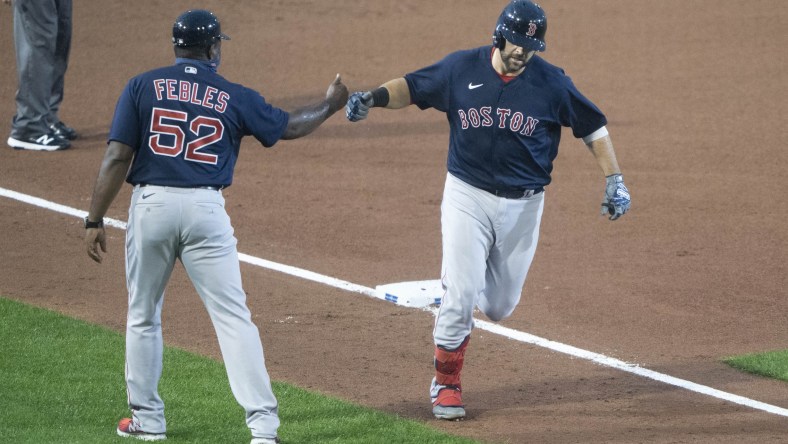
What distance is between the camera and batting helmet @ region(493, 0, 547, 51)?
5.72m

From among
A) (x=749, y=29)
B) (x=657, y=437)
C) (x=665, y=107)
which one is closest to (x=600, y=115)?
(x=657, y=437)

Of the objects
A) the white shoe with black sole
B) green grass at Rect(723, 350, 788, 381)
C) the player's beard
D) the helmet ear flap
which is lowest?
green grass at Rect(723, 350, 788, 381)

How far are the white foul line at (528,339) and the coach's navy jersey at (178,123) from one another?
2608 millimetres

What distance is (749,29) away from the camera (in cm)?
1449

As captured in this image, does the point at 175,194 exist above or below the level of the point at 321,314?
above

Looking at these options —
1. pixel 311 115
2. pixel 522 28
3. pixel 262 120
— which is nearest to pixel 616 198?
pixel 522 28

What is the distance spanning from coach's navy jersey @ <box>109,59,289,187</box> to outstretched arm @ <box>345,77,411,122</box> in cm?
90

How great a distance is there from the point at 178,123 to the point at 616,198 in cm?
220

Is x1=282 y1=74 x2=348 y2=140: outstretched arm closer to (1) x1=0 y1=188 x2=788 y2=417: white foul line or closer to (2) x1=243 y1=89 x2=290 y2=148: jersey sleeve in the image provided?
(2) x1=243 y1=89 x2=290 y2=148: jersey sleeve

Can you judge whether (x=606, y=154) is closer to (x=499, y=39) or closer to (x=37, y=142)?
(x=499, y=39)

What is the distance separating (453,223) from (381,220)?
3.47m

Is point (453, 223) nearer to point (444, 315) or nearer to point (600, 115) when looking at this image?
point (444, 315)

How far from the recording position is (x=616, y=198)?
→ 5.97 m

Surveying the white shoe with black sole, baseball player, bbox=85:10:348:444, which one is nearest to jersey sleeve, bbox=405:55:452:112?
baseball player, bbox=85:10:348:444
